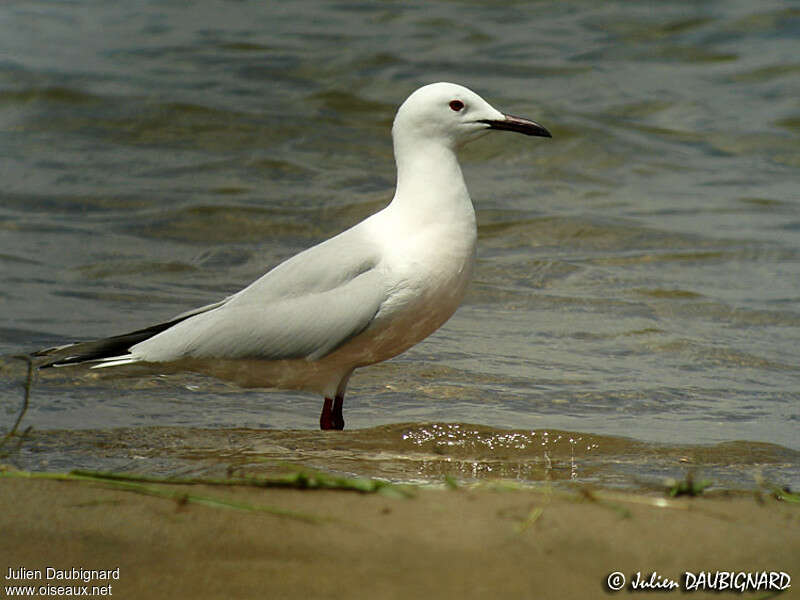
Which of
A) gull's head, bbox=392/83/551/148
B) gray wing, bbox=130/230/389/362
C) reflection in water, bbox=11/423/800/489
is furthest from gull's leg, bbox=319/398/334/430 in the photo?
gull's head, bbox=392/83/551/148

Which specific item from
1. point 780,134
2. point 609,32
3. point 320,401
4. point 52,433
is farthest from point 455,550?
point 609,32

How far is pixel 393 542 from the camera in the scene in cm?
257

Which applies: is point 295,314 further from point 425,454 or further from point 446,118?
point 446,118

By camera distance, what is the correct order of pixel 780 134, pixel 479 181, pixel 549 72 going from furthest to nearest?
pixel 549 72 < pixel 780 134 < pixel 479 181

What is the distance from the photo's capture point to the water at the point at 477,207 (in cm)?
499

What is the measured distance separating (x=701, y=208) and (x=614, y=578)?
7184 mm

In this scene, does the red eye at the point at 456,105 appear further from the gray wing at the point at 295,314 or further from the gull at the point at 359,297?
the gray wing at the point at 295,314

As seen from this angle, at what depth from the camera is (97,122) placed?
1185cm

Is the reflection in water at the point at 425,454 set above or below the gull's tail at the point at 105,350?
below

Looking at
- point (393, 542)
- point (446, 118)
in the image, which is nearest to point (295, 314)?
point (446, 118)

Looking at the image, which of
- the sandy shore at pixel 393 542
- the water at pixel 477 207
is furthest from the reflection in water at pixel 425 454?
the sandy shore at pixel 393 542

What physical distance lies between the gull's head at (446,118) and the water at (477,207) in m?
1.17

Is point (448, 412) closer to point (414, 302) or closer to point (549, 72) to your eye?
point (414, 302)

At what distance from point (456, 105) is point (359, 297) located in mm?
923
